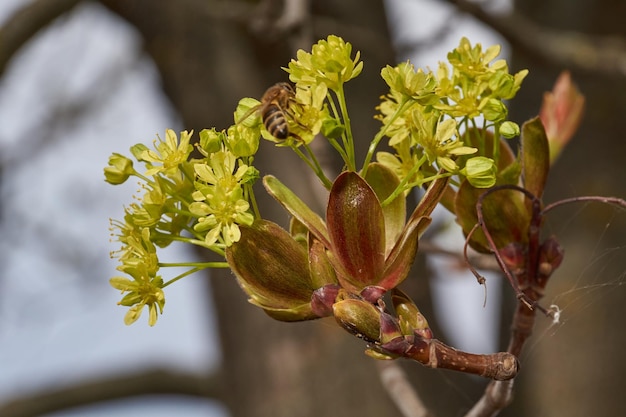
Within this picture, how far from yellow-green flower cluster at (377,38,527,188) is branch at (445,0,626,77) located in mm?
1050

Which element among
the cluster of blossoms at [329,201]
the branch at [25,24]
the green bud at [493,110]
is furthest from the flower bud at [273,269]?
the branch at [25,24]

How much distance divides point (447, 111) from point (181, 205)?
276 mm

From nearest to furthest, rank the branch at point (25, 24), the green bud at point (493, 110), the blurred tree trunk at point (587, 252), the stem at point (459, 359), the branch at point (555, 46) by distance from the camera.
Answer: the stem at point (459, 359)
the green bud at point (493, 110)
the branch at point (555, 46)
the blurred tree trunk at point (587, 252)
the branch at point (25, 24)

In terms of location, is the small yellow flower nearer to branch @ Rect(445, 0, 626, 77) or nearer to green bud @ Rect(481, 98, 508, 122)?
green bud @ Rect(481, 98, 508, 122)

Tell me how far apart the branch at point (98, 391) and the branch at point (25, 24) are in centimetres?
116

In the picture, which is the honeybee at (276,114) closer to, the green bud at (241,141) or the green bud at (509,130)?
the green bud at (241,141)

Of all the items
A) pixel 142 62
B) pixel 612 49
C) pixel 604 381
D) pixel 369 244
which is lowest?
pixel 604 381

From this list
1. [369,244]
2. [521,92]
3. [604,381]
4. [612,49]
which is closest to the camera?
[369,244]

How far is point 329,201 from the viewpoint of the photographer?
2.40 ft

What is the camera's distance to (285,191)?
30.1 inches

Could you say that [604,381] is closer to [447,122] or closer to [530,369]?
[530,369]

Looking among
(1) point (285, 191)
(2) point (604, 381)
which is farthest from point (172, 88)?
(1) point (285, 191)

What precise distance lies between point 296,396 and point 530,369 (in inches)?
28.5

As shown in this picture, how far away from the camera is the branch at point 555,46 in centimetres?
182
